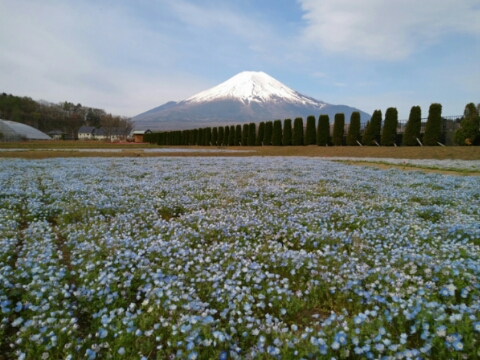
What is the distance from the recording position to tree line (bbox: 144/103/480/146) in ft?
83.8

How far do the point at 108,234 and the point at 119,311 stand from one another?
2367 mm

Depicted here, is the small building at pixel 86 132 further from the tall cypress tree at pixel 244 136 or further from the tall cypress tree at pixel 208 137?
the tall cypress tree at pixel 244 136

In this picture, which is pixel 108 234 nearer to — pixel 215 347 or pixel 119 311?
pixel 119 311

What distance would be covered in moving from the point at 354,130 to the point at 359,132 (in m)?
0.73

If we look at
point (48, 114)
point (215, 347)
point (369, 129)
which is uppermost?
point (48, 114)

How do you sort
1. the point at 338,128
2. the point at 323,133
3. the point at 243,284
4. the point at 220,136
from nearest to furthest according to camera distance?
the point at 243,284
the point at 338,128
the point at 323,133
the point at 220,136

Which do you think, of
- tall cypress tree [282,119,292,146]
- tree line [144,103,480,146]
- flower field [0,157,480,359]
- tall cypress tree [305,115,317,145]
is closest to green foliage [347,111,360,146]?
tree line [144,103,480,146]

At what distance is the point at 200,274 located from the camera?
11.0 feet

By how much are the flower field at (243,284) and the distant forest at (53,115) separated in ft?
362

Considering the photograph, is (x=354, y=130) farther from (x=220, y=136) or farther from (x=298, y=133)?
(x=220, y=136)

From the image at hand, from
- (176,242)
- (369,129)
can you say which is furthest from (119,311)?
(369,129)

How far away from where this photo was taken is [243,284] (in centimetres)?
334

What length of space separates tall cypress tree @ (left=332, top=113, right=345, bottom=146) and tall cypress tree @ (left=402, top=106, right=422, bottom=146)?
288 inches

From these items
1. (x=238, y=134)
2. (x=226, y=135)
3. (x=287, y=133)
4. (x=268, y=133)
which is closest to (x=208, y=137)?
(x=226, y=135)
